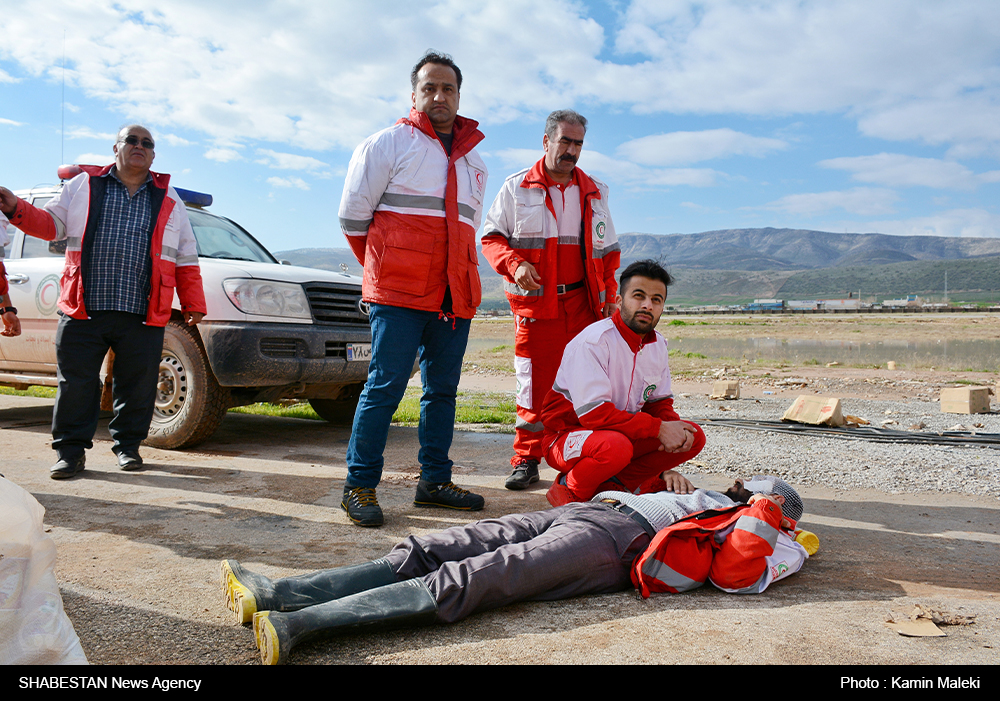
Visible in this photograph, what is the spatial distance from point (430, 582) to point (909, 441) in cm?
500

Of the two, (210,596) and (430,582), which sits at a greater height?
(430,582)

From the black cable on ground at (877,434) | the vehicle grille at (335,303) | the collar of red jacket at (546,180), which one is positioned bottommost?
the black cable on ground at (877,434)

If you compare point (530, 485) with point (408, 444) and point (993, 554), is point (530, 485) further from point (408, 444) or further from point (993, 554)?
point (993, 554)

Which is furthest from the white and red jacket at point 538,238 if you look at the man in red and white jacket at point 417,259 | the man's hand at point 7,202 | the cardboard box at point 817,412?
the cardboard box at point 817,412

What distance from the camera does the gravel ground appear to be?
443cm

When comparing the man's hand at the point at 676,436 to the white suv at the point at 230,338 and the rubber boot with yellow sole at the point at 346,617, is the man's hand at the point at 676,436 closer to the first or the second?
the rubber boot with yellow sole at the point at 346,617

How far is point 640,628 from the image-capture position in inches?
80.3

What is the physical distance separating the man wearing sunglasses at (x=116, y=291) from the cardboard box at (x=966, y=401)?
7.71 meters

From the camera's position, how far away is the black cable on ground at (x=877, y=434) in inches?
219

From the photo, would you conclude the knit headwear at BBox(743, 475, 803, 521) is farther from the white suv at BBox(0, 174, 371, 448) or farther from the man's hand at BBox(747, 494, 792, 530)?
the white suv at BBox(0, 174, 371, 448)

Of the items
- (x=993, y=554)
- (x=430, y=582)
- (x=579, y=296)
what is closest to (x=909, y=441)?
(x=993, y=554)

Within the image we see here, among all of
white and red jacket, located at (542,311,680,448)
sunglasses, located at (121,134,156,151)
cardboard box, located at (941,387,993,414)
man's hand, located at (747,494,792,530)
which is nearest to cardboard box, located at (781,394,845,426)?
cardboard box, located at (941,387,993,414)

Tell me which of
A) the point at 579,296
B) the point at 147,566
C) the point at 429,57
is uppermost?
the point at 429,57

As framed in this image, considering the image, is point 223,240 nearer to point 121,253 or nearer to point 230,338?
point 230,338
